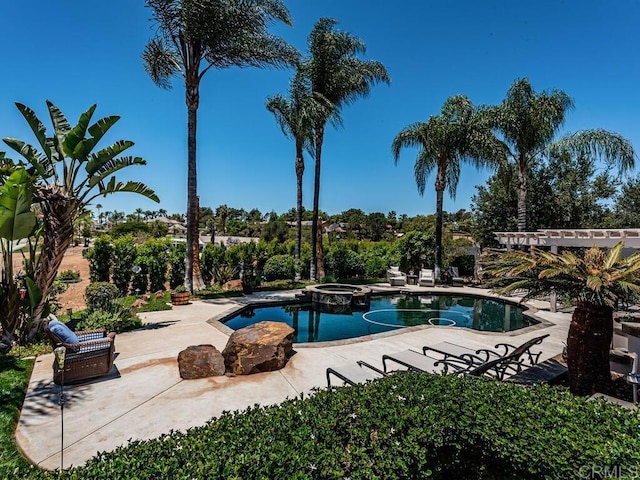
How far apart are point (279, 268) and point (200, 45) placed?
11.4 m

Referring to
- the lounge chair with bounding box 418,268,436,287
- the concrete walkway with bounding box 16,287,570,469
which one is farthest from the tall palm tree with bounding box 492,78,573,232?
the concrete walkway with bounding box 16,287,570,469

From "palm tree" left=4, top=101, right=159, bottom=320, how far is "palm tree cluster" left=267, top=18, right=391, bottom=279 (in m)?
10.9

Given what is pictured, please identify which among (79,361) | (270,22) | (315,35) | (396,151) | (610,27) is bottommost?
(79,361)

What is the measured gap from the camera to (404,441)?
2465 mm

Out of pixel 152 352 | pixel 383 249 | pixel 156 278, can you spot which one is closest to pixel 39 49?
pixel 156 278

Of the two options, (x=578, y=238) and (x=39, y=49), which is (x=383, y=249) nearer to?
(x=578, y=238)

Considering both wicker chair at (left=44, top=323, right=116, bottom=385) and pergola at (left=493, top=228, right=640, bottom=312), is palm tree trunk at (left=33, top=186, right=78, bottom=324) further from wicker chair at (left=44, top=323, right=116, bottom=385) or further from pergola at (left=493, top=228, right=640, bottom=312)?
pergola at (left=493, top=228, right=640, bottom=312)

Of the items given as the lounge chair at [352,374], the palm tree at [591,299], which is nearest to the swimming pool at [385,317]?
the lounge chair at [352,374]

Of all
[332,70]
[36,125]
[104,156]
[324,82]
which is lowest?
[104,156]

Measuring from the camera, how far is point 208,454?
2.24 metres

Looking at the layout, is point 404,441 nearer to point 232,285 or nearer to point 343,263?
point 232,285

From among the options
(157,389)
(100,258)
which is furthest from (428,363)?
(100,258)

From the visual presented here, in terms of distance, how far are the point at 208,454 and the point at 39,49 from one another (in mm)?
14766

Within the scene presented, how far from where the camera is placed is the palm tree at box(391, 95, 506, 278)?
59.2ft
